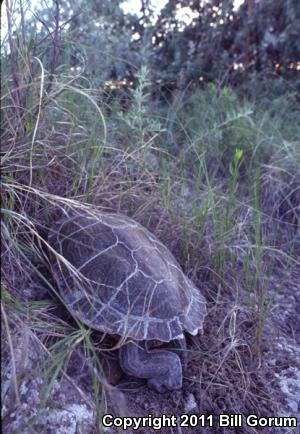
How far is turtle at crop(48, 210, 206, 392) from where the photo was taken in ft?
5.85

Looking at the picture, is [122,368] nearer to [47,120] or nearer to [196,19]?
[47,120]

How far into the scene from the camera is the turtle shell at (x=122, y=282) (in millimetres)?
1800

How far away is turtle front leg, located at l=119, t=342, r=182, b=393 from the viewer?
1.77 metres

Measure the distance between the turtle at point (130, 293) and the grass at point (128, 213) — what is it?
92mm

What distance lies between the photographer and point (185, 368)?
189 centimetres

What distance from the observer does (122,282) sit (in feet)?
6.14

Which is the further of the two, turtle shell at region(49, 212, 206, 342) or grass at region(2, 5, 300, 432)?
turtle shell at region(49, 212, 206, 342)

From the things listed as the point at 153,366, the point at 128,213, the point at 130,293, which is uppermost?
the point at 128,213

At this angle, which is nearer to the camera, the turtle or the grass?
the grass

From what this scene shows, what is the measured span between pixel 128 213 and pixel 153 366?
0.92 m

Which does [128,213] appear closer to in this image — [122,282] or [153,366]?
[122,282]

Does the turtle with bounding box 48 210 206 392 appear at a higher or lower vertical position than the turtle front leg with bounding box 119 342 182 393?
higher

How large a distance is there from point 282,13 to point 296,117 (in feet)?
4.15

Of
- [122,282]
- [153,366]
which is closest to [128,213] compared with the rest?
[122,282]
